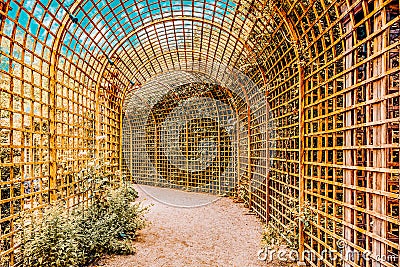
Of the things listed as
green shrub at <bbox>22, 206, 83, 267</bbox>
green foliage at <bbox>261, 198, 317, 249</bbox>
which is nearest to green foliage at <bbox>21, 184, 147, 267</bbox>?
green shrub at <bbox>22, 206, 83, 267</bbox>

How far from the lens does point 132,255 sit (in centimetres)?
358

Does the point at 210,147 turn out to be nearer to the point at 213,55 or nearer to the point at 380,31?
the point at 213,55

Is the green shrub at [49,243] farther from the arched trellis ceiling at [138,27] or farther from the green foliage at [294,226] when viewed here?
the green foliage at [294,226]

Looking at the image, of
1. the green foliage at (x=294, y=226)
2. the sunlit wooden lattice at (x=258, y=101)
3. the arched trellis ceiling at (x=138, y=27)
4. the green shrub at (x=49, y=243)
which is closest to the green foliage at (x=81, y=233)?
the green shrub at (x=49, y=243)

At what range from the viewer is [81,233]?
3.48 m

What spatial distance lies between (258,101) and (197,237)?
2.48 m

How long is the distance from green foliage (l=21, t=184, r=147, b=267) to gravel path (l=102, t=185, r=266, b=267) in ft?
0.68

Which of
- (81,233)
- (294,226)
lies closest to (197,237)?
(81,233)

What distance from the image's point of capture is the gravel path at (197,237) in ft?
11.1

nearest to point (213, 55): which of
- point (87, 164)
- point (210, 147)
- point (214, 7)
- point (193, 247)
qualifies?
point (214, 7)

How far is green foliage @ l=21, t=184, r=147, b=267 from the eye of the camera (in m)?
2.69

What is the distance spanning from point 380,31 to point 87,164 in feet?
12.4

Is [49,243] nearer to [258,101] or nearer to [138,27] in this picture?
[138,27]

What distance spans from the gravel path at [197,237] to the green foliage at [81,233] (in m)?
A: 0.21
